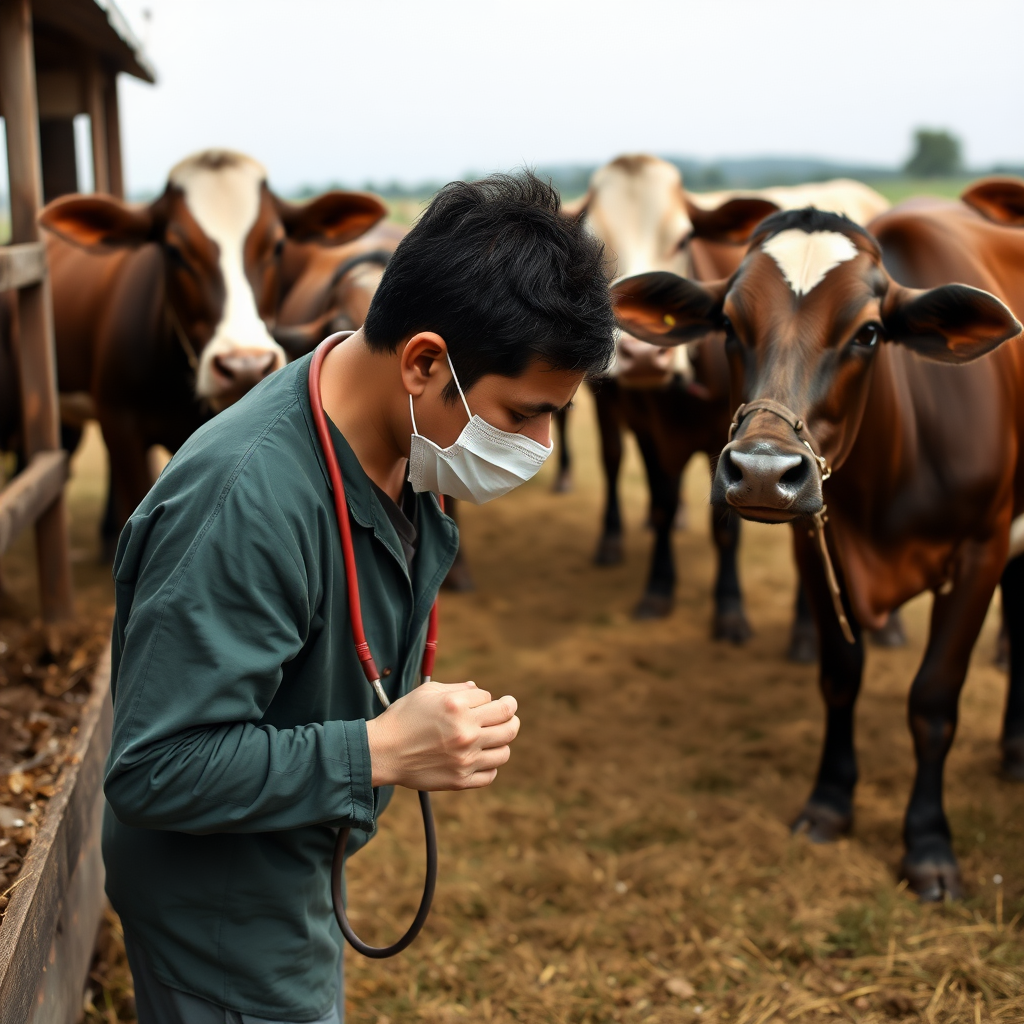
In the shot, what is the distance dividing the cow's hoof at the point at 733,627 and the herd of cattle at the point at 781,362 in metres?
0.01

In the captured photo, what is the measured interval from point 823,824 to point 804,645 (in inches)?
63.4

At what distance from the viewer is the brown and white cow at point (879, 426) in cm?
267

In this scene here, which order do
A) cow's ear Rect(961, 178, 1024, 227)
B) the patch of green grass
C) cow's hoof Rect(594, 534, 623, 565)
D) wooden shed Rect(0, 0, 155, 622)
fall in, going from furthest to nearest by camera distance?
the patch of green grass < cow's hoof Rect(594, 534, 623, 565) < cow's ear Rect(961, 178, 1024, 227) < wooden shed Rect(0, 0, 155, 622)

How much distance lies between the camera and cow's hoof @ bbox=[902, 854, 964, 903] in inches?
121

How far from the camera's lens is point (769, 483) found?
243 cm

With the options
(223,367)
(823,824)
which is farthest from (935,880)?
(223,367)

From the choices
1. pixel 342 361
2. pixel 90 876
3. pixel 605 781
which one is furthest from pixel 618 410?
pixel 342 361

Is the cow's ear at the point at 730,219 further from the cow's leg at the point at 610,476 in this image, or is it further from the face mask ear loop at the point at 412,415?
the face mask ear loop at the point at 412,415

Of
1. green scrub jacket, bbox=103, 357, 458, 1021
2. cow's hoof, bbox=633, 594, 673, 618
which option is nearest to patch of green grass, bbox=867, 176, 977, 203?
cow's hoof, bbox=633, 594, 673, 618

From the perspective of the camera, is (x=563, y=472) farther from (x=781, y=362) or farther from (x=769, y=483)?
(x=769, y=483)

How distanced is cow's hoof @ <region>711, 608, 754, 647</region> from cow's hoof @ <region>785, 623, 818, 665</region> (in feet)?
1.05

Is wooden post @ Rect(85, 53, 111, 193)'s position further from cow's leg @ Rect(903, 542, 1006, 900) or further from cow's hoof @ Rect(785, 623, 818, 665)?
cow's leg @ Rect(903, 542, 1006, 900)

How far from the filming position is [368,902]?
315 centimetres

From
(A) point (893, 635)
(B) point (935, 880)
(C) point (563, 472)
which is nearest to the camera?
(B) point (935, 880)
